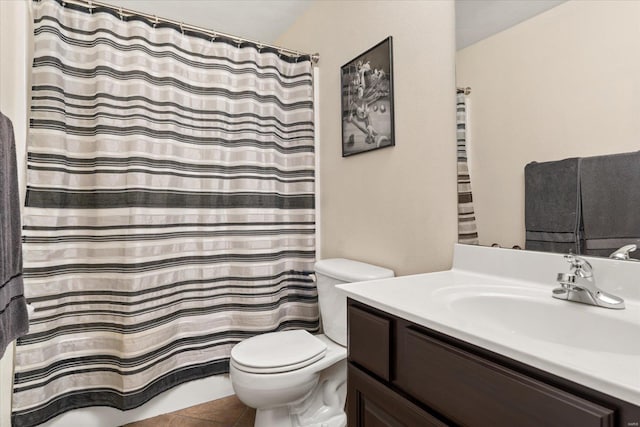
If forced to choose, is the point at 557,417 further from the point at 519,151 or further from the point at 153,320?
the point at 153,320

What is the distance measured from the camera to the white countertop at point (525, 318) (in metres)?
0.51

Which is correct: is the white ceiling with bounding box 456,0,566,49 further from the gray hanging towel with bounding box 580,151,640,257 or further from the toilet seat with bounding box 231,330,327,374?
the toilet seat with bounding box 231,330,327,374

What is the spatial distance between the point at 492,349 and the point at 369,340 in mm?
361

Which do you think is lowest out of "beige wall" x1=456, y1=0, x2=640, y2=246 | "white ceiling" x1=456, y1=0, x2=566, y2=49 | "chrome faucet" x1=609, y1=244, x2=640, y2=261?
"chrome faucet" x1=609, y1=244, x2=640, y2=261

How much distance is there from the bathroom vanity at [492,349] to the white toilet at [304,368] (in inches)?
16.1

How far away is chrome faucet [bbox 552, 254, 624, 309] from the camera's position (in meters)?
0.80

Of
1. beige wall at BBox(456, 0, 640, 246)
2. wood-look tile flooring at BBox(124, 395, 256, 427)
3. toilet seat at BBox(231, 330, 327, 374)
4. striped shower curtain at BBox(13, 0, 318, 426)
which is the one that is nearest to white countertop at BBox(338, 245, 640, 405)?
beige wall at BBox(456, 0, 640, 246)

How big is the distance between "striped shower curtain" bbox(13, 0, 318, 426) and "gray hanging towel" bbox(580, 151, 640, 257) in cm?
143

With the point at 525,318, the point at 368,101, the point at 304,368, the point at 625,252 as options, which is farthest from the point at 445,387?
the point at 368,101

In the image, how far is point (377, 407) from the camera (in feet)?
2.89

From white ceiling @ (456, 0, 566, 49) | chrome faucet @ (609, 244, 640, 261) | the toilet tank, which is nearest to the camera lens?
chrome faucet @ (609, 244, 640, 261)

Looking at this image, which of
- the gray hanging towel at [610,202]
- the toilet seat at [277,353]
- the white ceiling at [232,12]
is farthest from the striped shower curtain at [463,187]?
the white ceiling at [232,12]

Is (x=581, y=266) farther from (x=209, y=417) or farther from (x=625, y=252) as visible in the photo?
(x=209, y=417)

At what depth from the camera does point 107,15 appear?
1564mm
